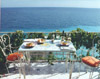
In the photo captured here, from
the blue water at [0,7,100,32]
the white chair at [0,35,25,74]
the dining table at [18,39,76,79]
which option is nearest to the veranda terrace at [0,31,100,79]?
the white chair at [0,35,25,74]

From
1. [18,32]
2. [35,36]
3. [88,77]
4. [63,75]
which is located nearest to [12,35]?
[18,32]

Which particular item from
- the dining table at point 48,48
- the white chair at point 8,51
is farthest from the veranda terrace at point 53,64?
the dining table at point 48,48

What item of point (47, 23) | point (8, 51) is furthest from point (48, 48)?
point (47, 23)

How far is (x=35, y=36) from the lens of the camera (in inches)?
142

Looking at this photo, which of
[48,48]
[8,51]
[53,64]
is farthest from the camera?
[53,64]

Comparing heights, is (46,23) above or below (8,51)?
above

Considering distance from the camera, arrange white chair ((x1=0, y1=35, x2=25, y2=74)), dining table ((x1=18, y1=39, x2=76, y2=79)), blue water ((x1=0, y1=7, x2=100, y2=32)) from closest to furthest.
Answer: dining table ((x1=18, y1=39, x2=76, y2=79))
white chair ((x1=0, y1=35, x2=25, y2=74))
blue water ((x1=0, y1=7, x2=100, y2=32))

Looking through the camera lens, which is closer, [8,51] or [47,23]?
Result: [8,51]

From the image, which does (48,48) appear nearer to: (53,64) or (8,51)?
(53,64)

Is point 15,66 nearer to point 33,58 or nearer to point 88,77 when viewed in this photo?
point 33,58

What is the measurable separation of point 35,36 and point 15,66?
1.02 m

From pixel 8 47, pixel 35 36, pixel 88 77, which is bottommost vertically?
pixel 88 77

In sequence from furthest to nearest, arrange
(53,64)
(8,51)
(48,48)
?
(53,64) → (8,51) → (48,48)

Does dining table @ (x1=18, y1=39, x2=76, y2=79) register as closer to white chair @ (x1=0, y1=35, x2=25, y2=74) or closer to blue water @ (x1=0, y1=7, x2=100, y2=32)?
white chair @ (x1=0, y1=35, x2=25, y2=74)
